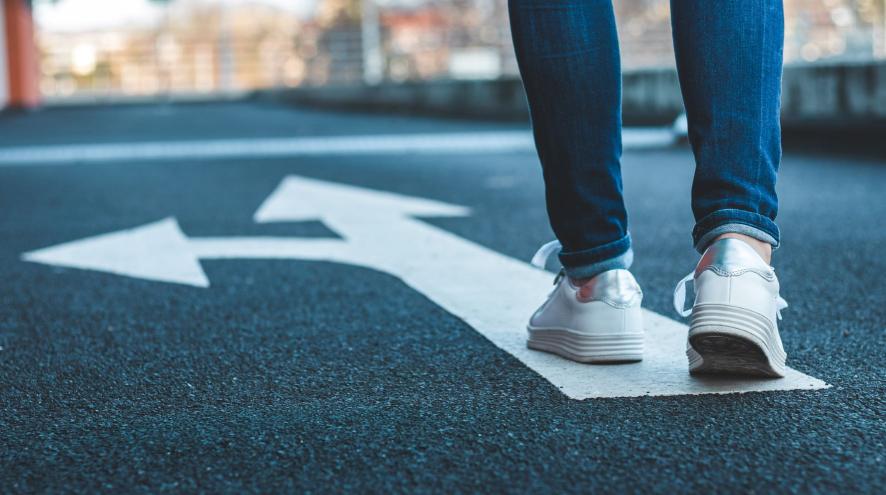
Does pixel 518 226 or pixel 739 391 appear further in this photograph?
pixel 518 226

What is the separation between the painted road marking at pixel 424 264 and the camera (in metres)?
1.47

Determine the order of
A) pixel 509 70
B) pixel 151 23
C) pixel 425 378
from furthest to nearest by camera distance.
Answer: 1. pixel 151 23
2. pixel 509 70
3. pixel 425 378

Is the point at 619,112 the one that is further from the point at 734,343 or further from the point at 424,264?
the point at 424,264

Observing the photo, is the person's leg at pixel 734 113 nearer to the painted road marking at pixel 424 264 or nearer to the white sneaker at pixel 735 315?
the white sneaker at pixel 735 315

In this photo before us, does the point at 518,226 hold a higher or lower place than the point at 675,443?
lower

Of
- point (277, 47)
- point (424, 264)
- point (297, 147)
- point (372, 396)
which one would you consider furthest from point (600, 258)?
point (277, 47)

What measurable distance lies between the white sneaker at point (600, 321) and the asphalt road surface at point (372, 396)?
9 centimetres

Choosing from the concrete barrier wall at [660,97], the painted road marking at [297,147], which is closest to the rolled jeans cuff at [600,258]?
the concrete barrier wall at [660,97]

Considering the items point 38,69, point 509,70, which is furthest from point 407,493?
point 38,69

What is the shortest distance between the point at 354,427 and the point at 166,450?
22 centimetres

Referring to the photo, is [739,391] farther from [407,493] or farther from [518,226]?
[518,226]

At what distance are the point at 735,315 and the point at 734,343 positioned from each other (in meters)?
0.04

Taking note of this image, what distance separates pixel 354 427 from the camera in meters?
1.27

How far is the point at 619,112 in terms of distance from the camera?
1585 millimetres
